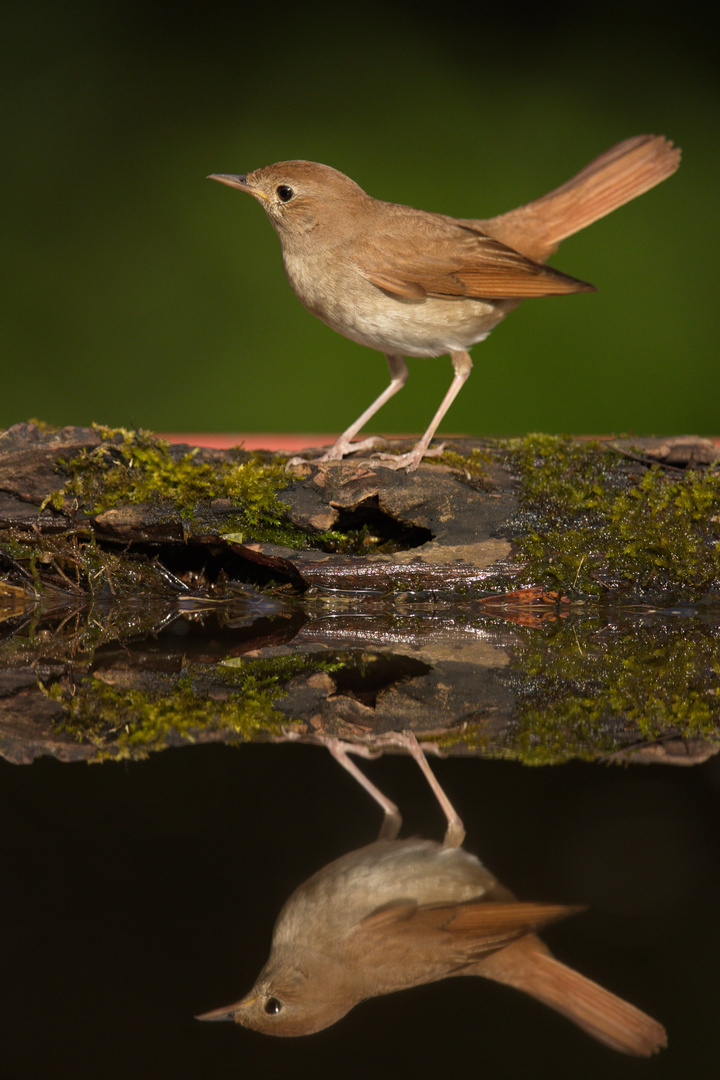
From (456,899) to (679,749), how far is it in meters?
0.40

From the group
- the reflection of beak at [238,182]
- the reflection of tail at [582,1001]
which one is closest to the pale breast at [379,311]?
the reflection of beak at [238,182]

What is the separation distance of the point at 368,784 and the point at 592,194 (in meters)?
2.19

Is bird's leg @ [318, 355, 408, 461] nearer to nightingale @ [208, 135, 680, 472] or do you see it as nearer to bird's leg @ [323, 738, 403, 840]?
nightingale @ [208, 135, 680, 472]

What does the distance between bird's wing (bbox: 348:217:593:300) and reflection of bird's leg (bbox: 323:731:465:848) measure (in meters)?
1.45

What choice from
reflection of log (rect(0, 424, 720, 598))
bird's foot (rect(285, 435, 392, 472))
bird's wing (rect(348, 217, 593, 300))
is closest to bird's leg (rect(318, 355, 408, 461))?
bird's foot (rect(285, 435, 392, 472))

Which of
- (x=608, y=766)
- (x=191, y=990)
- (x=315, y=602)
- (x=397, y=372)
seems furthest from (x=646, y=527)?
(x=191, y=990)

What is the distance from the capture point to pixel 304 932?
83cm

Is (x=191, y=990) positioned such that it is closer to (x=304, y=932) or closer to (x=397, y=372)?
(x=304, y=932)

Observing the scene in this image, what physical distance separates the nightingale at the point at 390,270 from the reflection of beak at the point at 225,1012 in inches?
63.9

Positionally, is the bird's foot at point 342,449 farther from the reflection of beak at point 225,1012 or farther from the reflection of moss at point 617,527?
the reflection of beak at point 225,1012

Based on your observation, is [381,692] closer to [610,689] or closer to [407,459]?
[610,689]

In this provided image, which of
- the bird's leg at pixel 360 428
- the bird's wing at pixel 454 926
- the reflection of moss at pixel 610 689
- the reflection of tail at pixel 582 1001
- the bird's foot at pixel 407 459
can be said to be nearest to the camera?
the reflection of tail at pixel 582 1001

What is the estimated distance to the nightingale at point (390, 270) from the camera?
2.32 m

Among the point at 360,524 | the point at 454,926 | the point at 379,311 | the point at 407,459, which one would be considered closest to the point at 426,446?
the point at 407,459
